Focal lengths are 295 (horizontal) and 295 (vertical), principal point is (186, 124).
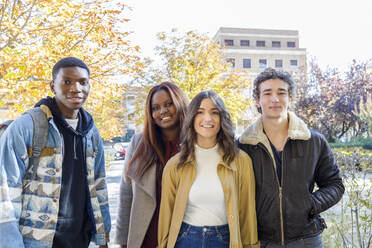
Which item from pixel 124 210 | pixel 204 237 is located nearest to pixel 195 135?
pixel 204 237

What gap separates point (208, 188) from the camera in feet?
7.61

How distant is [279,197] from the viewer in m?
2.28

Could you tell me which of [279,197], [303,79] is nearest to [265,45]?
[303,79]

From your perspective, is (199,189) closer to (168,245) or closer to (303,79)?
(168,245)

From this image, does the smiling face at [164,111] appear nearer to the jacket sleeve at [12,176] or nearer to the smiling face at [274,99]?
the smiling face at [274,99]

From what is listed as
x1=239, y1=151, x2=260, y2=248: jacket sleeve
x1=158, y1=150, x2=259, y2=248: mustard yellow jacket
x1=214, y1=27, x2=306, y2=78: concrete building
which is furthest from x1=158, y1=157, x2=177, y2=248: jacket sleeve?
x1=214, y1=27, x2=306, y2=78: concrete building

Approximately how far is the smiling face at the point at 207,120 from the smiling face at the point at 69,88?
99 centimetres

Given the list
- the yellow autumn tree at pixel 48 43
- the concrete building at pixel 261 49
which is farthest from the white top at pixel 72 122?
the concrete building at pixel 261 49

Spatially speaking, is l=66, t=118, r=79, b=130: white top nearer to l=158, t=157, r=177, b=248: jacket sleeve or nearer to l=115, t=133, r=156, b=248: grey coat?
l=115, t=133, r=156, b=248: grey coat

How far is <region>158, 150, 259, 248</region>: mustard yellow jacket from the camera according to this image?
7.42ft

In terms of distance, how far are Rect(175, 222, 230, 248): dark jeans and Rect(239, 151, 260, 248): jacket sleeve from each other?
163 millimetres

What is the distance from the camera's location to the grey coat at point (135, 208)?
96.4 inches

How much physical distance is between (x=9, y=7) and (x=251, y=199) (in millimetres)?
5494

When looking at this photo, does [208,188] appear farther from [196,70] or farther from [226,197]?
[196,70]
